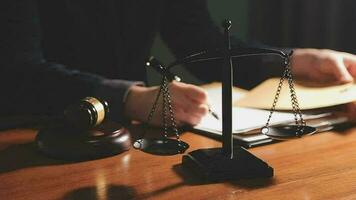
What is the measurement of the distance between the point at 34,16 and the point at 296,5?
187 cm

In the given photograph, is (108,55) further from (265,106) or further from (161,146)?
(161,146)

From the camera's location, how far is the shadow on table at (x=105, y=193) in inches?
27.1

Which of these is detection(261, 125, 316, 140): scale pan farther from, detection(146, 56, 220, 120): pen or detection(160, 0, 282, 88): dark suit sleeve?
detection(160, 0, 282, 88): dark suit sleeve

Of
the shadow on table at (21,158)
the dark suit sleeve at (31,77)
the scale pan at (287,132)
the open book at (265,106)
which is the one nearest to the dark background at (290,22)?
the dark suit sleeve at (31,77)

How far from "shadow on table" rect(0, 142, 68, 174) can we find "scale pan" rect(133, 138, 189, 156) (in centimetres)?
18

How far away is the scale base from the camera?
0.75m

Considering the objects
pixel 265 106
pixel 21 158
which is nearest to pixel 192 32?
pixel 265 106

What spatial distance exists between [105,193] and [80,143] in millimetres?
187

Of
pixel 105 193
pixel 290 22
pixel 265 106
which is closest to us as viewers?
pixel 105 193

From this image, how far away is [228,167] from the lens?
0.76m

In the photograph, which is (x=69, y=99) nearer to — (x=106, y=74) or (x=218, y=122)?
(x=218, y=122)

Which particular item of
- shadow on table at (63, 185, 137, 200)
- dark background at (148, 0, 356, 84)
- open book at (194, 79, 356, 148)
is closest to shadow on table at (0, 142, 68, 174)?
shadow on table at (63, 185, 137, 200)

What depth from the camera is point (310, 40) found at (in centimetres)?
283

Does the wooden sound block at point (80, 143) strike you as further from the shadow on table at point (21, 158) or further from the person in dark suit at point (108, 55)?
the person in dark suit at point (108, 55)
